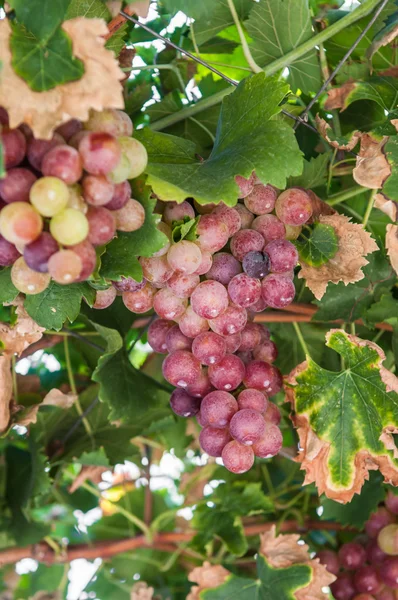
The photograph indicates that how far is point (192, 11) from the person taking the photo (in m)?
0.83

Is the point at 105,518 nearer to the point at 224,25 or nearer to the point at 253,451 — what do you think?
the point at 253,451

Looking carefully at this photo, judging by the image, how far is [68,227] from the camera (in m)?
0.59

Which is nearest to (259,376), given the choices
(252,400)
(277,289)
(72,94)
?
(252,400)

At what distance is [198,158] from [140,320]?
352mm

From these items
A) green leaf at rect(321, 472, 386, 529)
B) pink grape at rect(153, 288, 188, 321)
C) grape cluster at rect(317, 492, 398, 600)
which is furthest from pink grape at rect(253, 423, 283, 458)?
grape cluster at rect(317, 492, 398, 600)

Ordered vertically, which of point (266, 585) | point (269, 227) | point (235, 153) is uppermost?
point (235, 153)

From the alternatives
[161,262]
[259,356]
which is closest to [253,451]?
[259,356]

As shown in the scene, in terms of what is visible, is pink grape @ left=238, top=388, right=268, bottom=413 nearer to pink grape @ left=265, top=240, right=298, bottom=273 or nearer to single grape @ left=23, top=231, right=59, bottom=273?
pink grape @ left=265, top=240, right=298, bottom=273

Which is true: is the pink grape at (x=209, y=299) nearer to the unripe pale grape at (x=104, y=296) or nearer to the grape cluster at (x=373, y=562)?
the unripe pale grape at (x=104, y=296)

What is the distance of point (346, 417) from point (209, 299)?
322mm

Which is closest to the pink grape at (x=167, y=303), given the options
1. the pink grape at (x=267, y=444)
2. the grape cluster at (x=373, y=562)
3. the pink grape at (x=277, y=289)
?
the pink grape at (x=277, y=289)

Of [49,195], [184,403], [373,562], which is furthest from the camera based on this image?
[373,562]

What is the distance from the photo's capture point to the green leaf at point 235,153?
29.2 inches

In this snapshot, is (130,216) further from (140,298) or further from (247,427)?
(247,427)
